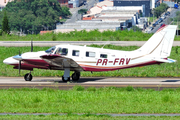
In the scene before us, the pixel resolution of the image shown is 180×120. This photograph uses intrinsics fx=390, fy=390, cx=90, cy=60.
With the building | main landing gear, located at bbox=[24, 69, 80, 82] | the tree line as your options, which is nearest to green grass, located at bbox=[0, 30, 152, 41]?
main landing gear, located at bbox=[24, 69, 80, 82]

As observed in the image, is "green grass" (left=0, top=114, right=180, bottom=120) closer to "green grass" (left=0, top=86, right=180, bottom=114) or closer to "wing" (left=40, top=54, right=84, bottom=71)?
"green grass" (left=0, top=86, right=180, bottom=114)

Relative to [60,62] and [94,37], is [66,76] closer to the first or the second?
[60,62]

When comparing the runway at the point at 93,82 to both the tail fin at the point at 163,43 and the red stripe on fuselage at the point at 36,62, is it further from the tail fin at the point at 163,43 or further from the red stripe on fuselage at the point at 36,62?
the tail fin at the point at 163,43

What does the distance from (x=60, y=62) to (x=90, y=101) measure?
7.54m

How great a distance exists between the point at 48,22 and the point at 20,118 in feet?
439

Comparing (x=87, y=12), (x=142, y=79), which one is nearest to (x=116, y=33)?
(x=142, y=79)

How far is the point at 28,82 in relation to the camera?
25.5 metres

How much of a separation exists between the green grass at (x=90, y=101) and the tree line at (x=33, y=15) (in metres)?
121

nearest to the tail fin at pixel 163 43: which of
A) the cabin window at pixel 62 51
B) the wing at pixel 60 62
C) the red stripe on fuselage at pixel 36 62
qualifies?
the wing at pixel 60 62

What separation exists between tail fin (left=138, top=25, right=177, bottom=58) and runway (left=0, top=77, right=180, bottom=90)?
1.94 m

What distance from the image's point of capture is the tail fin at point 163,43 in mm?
25062

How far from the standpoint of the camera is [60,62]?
82.6ft

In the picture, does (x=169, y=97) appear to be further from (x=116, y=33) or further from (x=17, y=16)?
(x=17, y=16)

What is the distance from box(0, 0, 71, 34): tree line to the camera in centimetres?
14212
